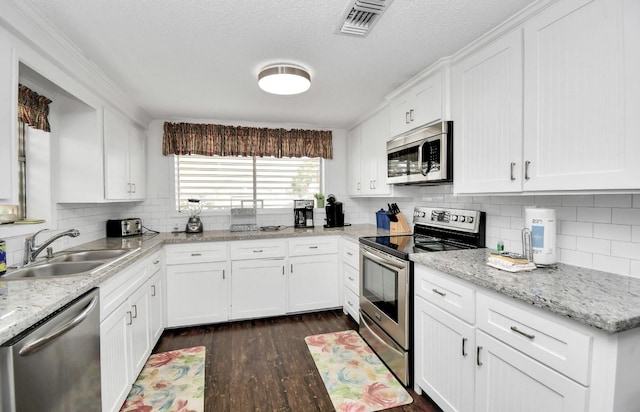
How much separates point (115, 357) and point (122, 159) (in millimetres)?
1736

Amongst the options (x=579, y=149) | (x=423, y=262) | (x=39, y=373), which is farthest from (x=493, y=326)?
(x=39, y=373)

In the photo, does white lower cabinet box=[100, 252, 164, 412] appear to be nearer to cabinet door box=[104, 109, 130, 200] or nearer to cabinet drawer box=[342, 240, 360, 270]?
cabinet door box=[104, 109, 130, 200]

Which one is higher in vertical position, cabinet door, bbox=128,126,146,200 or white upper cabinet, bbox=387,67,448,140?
white upper cabinet, bbox=387,67,448,140

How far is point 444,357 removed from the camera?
1688 millimetres

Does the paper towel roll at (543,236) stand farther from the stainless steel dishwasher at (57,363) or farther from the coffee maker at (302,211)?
the coffee maker at (302,211)

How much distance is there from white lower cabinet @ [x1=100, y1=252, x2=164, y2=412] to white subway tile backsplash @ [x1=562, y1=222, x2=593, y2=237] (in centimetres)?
257

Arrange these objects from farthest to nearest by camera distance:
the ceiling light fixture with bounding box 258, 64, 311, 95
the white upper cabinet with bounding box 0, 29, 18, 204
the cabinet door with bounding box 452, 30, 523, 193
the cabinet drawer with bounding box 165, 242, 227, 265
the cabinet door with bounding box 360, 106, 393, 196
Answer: the cabinet door with bounding box 360, 106, 393, 196, the cabinet drawer with bounding box 165, 242, 227, 265, the ceiling light fixture with bounding box 258, 64, 311, 95, the cabinet door with bounding box 452, 30, 523, 193, the white upper cabinet with bounding box 0, 29, 18, 204

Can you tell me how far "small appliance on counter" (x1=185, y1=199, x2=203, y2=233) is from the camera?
3.31 metres

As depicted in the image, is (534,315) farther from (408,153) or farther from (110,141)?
(110,141)

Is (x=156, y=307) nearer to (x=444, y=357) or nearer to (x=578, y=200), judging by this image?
(x=444, y=357)

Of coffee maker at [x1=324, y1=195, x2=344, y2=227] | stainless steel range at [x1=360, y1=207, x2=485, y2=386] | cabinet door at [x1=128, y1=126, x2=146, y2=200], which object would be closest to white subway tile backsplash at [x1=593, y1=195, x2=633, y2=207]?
stainless steel range at [x1=360, y1=207, x2=485, y2=386]

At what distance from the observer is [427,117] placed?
2248 millimetres

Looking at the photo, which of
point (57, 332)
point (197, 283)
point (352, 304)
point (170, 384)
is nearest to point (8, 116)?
point (57, 332)

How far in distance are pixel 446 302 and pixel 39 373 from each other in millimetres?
1834
